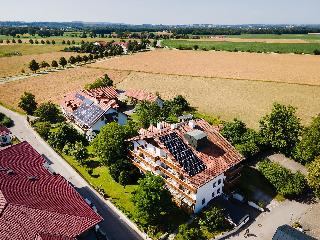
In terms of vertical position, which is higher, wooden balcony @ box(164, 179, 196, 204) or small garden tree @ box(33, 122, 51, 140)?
wooden balcony @ box(164, 179, 196, 204)

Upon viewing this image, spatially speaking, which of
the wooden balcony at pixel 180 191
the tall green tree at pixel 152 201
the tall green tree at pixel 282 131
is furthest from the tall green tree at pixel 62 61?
the tall green tree at pixel 152 201

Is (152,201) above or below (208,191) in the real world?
above

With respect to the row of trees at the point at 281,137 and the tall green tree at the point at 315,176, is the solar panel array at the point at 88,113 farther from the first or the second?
the tall green tree at the point at 315,176

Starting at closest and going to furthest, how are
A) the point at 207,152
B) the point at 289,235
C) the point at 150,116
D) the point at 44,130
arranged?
the point at 289,235
the point at 207,152
the point at 44,130
the point at 150,116

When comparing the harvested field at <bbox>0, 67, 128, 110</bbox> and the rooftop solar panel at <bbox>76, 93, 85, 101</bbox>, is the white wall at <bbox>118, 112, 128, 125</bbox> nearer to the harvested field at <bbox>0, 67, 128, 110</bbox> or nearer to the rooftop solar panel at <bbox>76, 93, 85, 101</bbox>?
the rooftop solar panel at <bbox>76, 93, 85, 101</bbox>

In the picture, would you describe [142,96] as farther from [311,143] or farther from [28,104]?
[311,143]

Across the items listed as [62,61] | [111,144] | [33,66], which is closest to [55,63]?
[62,61]

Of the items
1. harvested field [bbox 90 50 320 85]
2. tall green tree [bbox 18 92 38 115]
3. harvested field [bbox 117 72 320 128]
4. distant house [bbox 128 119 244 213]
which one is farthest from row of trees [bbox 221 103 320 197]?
harvested field [bbox 90 50 320 85]

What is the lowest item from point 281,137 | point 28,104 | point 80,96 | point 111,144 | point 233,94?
point 233,94
